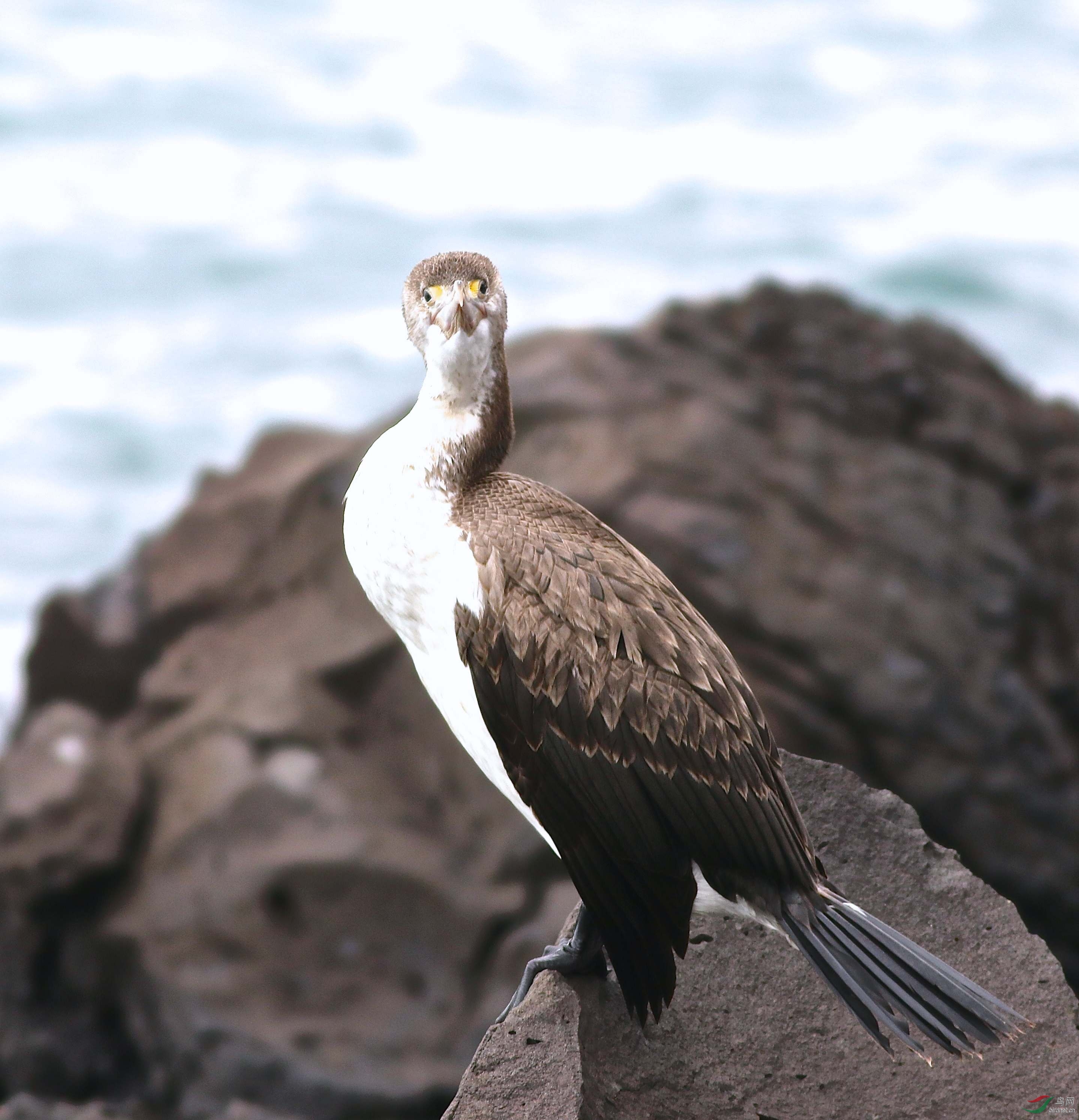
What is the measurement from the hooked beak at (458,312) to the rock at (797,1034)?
1770mm

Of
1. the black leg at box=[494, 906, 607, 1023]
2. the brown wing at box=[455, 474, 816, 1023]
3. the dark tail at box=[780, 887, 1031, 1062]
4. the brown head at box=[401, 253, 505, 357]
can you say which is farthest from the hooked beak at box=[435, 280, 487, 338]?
the dark tail at box=[780, 887, 1031, 1062]

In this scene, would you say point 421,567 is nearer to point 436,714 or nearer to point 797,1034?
point 797,1034

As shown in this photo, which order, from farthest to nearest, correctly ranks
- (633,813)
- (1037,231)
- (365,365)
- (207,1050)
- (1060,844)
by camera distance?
(1037,231) → (365,365) → (1060,844) → (207,1050) → (633,813)

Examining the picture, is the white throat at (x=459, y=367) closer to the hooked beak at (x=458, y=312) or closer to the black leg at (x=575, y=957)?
the hooked beak at (x=458, y=312)

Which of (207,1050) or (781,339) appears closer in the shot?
(207,1050)

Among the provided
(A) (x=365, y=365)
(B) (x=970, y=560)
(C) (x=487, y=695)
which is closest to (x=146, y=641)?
(B) (x=970, y=560)

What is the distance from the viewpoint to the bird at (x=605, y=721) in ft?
14.3

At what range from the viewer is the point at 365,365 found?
21.3 meters

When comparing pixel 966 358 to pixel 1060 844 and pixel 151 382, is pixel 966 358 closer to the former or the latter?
pixel 1060 844

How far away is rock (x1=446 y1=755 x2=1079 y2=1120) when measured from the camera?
4.38 m

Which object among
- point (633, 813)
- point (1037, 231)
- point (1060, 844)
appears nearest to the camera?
point (633, 813)

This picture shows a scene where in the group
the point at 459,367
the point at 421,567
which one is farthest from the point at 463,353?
the point at 421,567

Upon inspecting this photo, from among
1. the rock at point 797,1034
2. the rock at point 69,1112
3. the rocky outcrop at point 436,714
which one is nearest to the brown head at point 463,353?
the rock at point 797,1034

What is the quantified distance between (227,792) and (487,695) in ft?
14.2
